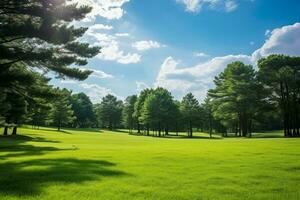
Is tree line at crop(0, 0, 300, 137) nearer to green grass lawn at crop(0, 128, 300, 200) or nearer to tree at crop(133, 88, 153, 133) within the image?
tree at crop(133, 88, 153, 133)

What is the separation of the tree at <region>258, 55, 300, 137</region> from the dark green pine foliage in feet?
148

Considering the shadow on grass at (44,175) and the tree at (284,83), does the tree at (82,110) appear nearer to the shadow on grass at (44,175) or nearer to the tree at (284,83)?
the tree at (284,83)

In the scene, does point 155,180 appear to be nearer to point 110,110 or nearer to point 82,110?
point 110,110

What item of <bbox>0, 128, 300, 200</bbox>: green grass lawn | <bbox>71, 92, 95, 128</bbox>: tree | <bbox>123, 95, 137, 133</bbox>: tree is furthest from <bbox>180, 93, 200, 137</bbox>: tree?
<bbox>0, 128, 300, 200</bbox>: green grass lawn

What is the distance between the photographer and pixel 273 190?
1067 cm

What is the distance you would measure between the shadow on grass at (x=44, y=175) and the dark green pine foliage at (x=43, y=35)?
364 inches

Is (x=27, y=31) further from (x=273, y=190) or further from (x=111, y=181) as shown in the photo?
(x=273, y=190)

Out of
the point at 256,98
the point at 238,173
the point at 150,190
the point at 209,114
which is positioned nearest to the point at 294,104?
the point at 256,98

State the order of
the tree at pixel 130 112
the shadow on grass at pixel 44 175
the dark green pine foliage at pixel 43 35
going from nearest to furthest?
the shadow on grass at pixel 44 175 < the dark green pine foliage at pixel 43 35 < the tree at pixel 130 112

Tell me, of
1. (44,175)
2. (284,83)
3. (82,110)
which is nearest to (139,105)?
(82,110)

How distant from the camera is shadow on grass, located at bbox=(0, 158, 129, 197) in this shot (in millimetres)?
10641

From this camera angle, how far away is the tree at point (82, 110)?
139 metres

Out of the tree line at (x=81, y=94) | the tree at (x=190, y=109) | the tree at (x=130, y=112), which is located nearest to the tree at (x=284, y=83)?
the tree line at (x=81, y=94)

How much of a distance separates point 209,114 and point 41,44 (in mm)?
78756
